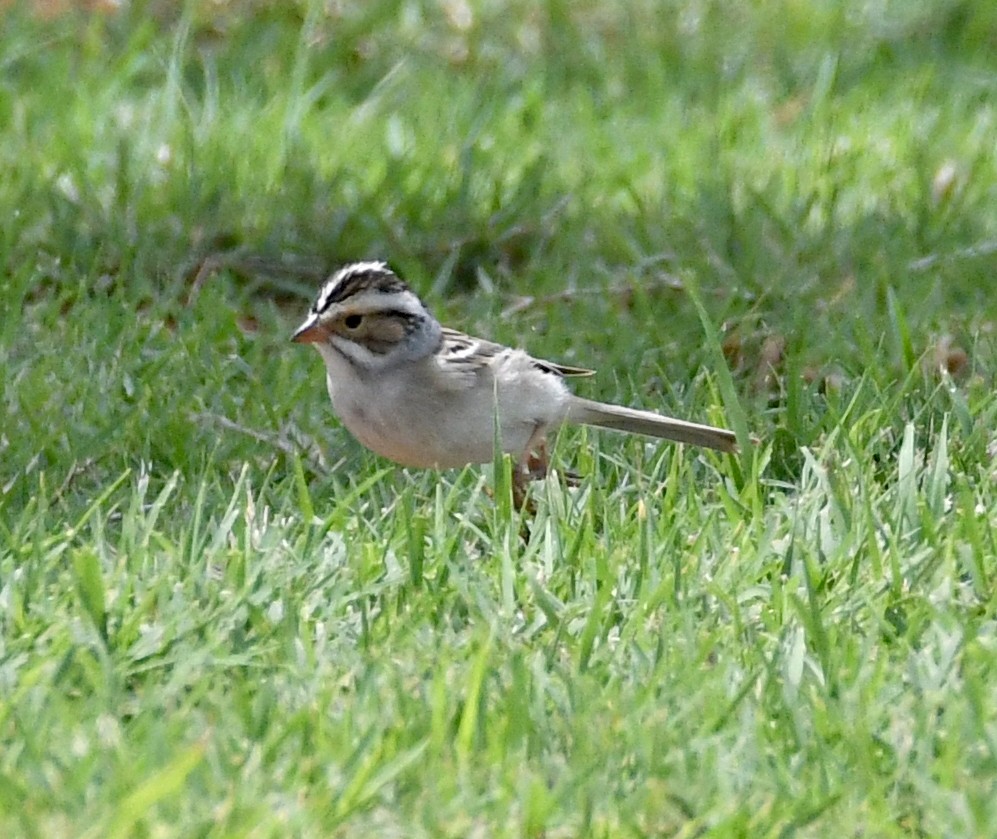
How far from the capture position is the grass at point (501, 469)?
3.62m

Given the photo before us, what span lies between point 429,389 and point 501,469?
1.99 ft

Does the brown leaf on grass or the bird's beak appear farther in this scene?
the brown leaf on grass

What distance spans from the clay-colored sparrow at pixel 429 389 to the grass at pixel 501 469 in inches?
4.5

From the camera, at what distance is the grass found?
11.9ft

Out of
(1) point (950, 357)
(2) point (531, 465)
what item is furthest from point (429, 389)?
(1) point (950, 357)

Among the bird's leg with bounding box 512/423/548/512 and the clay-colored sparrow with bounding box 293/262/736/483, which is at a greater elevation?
the clay-colored sparrow with bounding box 293/262/736/483

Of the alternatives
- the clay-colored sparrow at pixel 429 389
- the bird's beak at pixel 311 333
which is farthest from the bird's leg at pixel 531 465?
the bird's beak at pixel 311 333

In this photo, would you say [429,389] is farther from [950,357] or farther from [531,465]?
[950,357]

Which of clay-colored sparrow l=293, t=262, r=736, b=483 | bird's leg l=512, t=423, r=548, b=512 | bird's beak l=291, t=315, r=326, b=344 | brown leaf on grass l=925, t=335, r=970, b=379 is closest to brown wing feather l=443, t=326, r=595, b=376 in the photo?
clay-colored sparrow l=293, t=262, r=736, b=483

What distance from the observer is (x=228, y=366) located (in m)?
6.36

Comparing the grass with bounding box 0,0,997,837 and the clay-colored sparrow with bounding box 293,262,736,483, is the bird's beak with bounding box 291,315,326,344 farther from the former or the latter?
the grass with bounding box 0,0,997,837

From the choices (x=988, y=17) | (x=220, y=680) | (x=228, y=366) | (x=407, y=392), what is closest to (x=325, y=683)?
(x=220, y=680)

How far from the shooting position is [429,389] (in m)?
5.54

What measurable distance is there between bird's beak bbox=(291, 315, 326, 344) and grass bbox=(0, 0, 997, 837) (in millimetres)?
338
